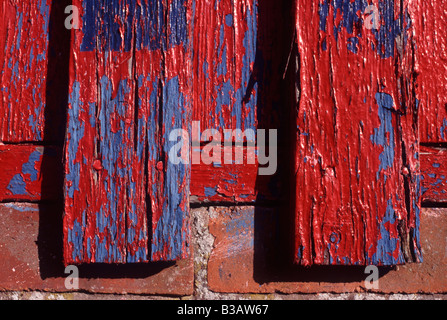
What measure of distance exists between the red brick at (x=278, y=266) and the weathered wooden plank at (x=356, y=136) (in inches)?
4.6

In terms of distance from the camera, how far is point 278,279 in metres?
1.18

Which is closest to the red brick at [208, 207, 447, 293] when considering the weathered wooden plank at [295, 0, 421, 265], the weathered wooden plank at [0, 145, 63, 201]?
the weathered wooden plank at [295, 0, 421, 265]

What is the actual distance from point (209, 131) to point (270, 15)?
464mm

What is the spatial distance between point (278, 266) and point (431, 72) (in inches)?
34.1

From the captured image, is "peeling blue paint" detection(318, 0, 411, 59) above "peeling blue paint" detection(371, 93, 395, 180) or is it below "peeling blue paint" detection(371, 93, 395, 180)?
above

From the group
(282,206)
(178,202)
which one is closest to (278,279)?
(282,206)

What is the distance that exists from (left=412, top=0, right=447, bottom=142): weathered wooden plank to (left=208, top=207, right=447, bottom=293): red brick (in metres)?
0.29

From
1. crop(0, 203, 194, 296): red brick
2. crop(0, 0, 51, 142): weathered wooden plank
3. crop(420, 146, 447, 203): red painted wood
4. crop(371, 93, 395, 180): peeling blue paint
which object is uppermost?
crop(0, 0, 51, 142): weathered wooden plank

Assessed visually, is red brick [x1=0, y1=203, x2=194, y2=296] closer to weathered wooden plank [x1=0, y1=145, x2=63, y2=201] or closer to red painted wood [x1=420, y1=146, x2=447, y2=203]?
weathered wooden plank [x1=0, y1=145, x2=63, y2=201]

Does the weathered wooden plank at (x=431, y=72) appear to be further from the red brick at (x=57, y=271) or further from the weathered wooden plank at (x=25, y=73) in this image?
the weathered wooden plank at (x=25, y=73)

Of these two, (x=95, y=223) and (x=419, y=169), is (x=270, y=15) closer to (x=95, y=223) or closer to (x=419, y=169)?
(x=419, y=169)

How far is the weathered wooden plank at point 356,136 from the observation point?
1088 mm

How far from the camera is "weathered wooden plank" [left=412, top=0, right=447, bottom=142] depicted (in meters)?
1.23

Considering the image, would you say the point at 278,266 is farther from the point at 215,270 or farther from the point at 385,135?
the point at 385,135
